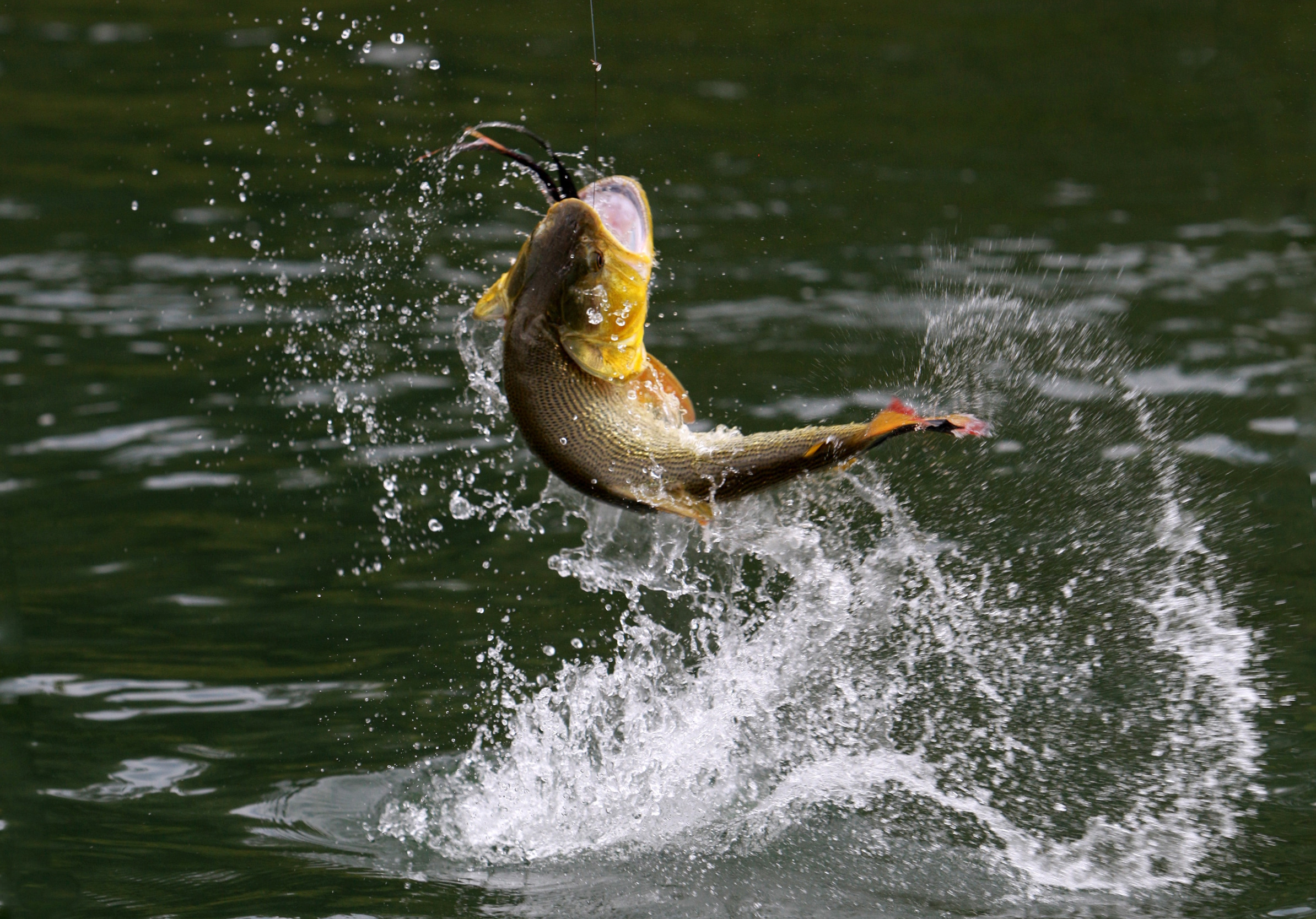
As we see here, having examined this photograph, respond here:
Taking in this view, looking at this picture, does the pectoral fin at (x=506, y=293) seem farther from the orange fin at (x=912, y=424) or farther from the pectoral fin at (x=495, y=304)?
the orange fin at (x=912, y=424)

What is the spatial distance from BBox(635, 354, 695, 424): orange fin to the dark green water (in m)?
0.70

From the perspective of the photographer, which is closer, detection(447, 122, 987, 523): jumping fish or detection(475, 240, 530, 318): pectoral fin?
detection(447, 122, 987, 523): jumping fish

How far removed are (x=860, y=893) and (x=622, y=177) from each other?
211 centimetres

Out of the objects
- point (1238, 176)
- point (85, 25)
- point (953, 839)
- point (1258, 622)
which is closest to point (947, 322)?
point (1258, 622)

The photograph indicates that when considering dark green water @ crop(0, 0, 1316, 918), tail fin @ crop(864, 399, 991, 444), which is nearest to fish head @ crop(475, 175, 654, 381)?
tail fin @ crop(864, 399, 991, 444)

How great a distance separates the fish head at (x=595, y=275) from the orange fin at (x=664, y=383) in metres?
0.10

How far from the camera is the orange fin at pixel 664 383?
3.52m

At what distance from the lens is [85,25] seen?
474 inches

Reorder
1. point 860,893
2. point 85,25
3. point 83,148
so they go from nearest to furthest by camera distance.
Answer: point 860,893, point 83,148, point 85,25

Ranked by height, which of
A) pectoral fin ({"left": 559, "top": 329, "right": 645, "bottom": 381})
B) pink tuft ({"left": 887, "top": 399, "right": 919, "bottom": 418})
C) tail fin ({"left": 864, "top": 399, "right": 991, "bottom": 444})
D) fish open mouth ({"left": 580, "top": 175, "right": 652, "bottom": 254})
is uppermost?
fish open mouth ({"left": 580, "top": 175, "right": 652, "bottom": 254})

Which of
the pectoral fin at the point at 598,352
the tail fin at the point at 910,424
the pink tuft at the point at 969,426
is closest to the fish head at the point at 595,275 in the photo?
the pectoral fin at the point at 598,352

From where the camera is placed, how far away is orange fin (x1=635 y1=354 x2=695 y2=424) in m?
3.52

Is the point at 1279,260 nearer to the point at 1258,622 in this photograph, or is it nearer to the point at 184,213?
the point at 1258,622

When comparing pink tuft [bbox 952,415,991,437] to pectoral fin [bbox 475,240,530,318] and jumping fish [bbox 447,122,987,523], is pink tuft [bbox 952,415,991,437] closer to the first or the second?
jumping fish [bbox 447,122,987,523]
